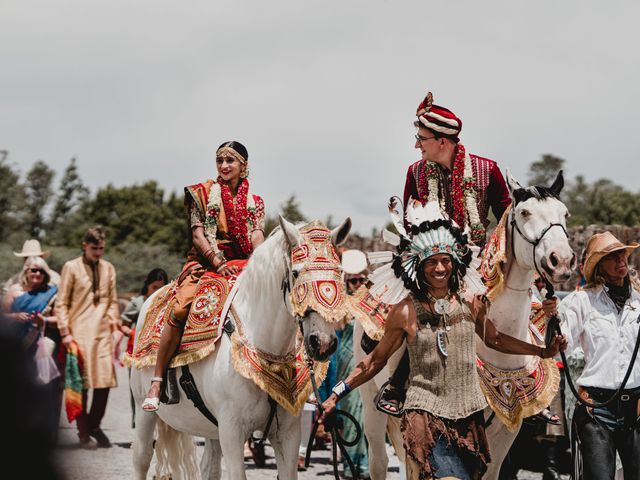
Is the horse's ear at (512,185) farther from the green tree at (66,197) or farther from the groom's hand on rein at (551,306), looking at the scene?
the green tree at (66,197)

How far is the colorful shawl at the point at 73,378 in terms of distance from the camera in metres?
10.8

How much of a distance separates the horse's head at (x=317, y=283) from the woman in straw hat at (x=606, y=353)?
154 cm

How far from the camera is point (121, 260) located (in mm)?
53906

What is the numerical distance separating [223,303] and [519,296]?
6.56 feet

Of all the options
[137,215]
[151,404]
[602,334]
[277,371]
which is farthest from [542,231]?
[137,215]

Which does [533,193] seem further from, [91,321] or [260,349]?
[91,321]

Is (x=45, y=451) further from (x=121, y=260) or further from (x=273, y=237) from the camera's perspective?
(x=121, y=260)

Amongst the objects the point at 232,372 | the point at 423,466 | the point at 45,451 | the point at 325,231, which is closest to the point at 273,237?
the point at 325,231

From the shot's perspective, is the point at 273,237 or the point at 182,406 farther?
the point at 182,406

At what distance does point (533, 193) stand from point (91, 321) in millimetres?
7570

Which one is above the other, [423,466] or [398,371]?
[398,371]

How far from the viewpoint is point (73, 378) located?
1090 cm

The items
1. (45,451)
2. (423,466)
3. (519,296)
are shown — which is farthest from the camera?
(519,296)

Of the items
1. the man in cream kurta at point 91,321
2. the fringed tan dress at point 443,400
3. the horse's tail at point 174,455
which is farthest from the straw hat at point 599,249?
the man in cream kurta at point 91,321
